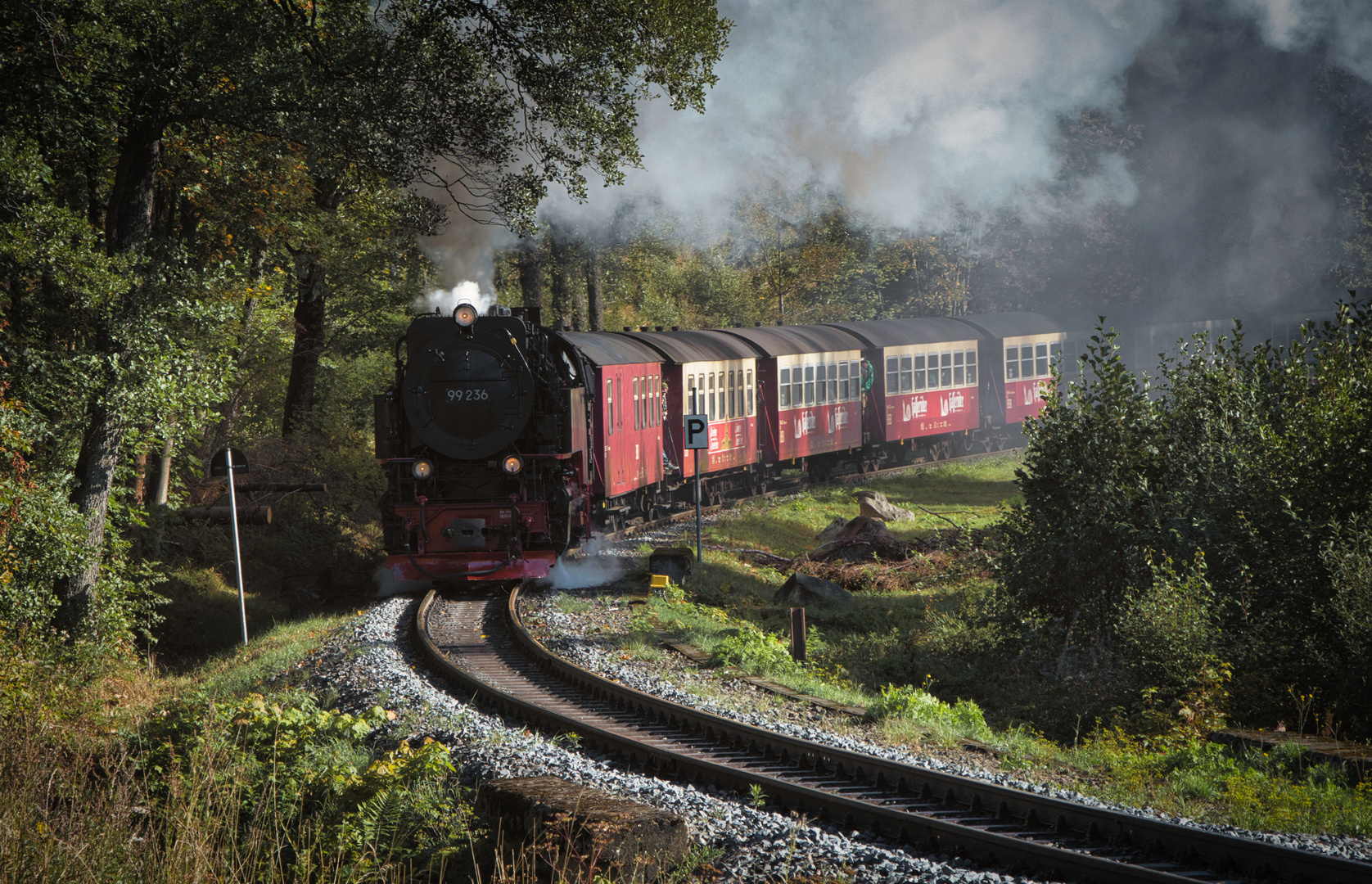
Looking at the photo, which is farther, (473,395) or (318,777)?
(473,395)

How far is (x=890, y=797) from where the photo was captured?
6121 mm

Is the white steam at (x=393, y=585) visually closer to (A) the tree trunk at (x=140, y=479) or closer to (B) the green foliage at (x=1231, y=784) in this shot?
(A) the tree trunk at (x=140, y=479)

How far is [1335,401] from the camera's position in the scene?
31.8 feet

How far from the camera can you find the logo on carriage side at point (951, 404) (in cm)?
2819

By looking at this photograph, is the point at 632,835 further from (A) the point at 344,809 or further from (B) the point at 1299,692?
(B) the point at 1299,692

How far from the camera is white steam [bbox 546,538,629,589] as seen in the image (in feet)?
46.9

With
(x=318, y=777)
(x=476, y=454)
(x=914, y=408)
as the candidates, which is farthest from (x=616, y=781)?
(x=914, y=408)

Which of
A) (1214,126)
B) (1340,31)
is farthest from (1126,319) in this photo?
(1340,31)

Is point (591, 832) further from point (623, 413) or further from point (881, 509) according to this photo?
point (881, 509)

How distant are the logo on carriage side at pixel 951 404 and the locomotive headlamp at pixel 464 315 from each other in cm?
1810

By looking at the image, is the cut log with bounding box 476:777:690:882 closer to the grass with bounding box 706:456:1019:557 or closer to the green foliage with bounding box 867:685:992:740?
the green foliage with bounding box 867:685:992:740

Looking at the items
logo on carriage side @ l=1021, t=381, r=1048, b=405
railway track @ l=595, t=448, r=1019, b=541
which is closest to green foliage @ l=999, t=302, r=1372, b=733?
railway track @ l=595, t=448, r=1019, b=541

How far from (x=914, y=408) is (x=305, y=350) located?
15.3m

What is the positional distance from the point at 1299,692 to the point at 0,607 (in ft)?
41.3
